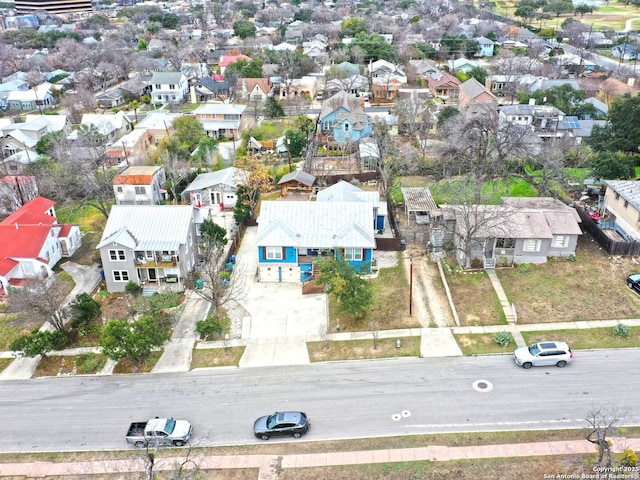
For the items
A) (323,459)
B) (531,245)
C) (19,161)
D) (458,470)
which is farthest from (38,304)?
(19,161)

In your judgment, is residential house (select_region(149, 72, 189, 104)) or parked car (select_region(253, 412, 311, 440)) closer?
parked car (select_region(253, 412, 311, 440))

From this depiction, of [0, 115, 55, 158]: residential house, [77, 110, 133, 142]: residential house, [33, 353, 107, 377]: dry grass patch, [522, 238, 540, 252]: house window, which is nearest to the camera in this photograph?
[33, 353, 107, 377]: dry grass patch

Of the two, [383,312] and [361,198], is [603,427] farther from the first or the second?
[361,198]

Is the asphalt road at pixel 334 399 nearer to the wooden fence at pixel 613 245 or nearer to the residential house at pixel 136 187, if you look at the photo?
the wooden fence at pixel 613 245

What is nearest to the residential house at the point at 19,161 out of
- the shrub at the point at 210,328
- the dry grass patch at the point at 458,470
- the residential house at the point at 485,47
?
the shrub at the point at 210,328

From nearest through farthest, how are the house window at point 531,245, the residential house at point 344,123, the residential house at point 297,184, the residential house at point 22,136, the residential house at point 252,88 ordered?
the house window at point 531,245, the residential house at point 297,184, the residential house at point 344,123, the residential house at point 22,136, the residential house at point 252,88

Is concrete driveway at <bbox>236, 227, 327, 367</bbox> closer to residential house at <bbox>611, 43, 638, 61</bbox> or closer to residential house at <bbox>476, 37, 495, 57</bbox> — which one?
residential house at <bbox>476, 37, 495, 57</bbox>

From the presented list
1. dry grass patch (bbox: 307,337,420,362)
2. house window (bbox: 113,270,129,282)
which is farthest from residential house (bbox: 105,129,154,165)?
dry grass patch (bbox: 307,337,420,362)
